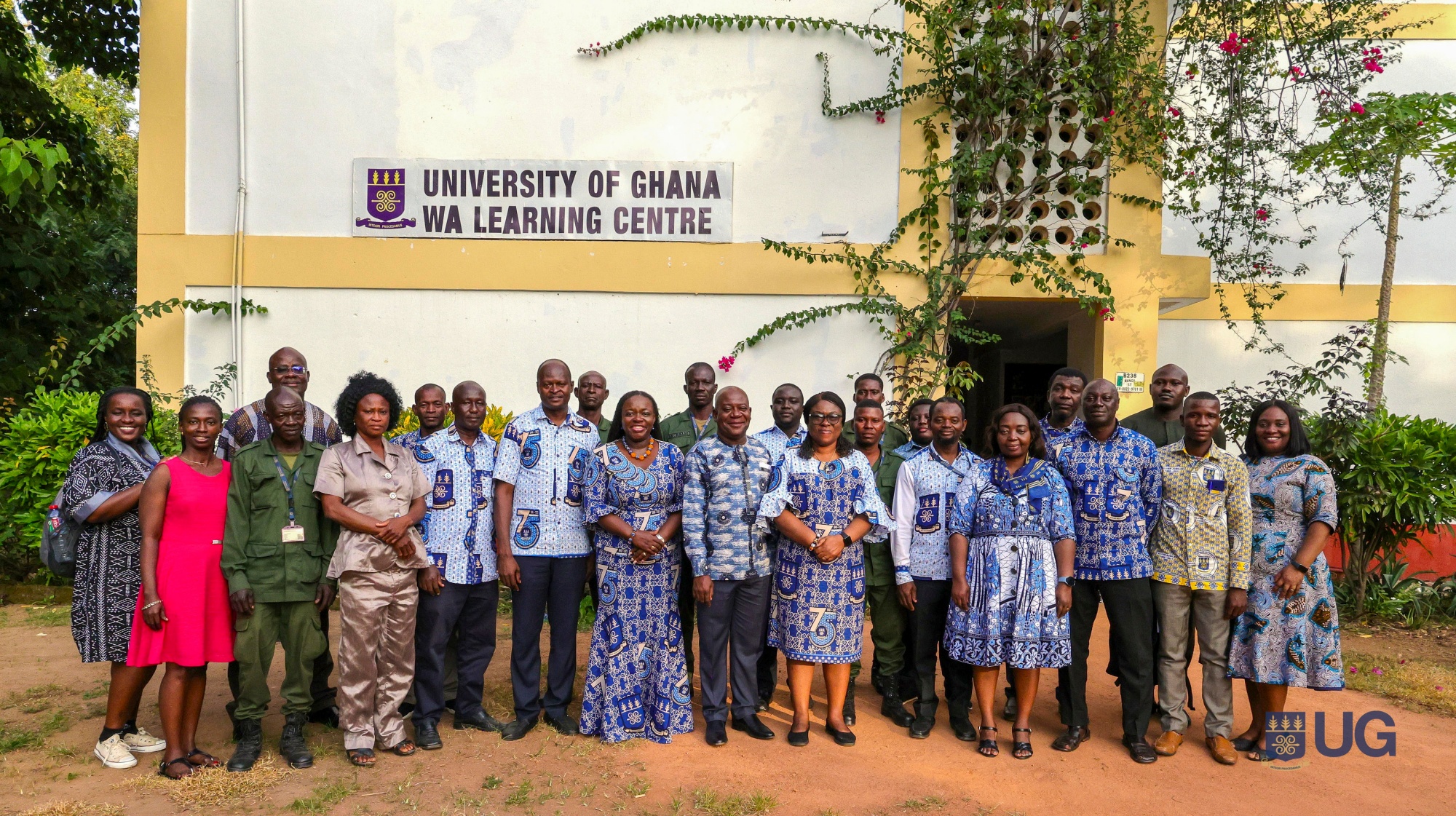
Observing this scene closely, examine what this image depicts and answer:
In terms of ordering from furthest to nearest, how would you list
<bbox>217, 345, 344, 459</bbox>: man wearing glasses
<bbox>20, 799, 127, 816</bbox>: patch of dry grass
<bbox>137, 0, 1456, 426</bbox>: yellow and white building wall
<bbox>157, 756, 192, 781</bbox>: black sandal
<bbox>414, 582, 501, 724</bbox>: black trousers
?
<bbox>137, 0, 1456, 426</bbox>: yellow and white building wall → <bbox>217, 345, 344, 459</bbox>: man wearing glasses → <bbox>414, 582, 501, 724</bbox>: black trousers → <bbox>157, 756, 192, 781</bbox>: black sandal → <bbox>20, 799, 127, 816</bbox>: patch of dry grass

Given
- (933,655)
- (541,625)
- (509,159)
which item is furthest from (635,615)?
(509,159)

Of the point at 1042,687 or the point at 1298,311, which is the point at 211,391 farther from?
the point at 1298,311

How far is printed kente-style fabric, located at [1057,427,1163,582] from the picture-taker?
4.17 m

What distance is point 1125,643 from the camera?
4.24m

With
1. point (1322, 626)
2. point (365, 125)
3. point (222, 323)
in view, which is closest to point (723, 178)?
point (365, 125)

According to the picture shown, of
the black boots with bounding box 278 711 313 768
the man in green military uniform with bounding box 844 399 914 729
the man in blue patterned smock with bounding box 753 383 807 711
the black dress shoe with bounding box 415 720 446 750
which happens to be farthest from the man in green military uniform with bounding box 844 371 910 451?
the black boots with bounding box 278 711 313 768

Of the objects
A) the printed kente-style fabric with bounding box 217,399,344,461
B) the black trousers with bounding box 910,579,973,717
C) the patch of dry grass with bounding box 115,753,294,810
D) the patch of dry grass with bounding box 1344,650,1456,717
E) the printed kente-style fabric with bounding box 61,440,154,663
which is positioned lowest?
the patch of dry grass with bounding box 1344,650,1456,717

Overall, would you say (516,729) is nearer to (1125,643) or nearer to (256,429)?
(256,429)

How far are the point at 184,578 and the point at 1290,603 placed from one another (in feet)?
15.8

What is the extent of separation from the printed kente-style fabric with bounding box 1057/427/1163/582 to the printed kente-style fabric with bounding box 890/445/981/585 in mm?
509

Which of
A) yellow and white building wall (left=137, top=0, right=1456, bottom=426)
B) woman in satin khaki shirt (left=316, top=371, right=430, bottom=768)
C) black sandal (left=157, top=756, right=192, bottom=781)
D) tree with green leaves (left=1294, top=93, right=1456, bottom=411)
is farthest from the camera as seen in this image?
yellow and white building wall (left=137, top=0, right=1456, bottom=426)

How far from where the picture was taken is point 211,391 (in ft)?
24.6

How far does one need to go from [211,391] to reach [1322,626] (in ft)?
25.6

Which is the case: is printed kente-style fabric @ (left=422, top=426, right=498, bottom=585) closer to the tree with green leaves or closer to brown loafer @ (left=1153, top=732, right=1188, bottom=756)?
brown loafer @ (left=1153, top=732, right=1188, bottom=756)
